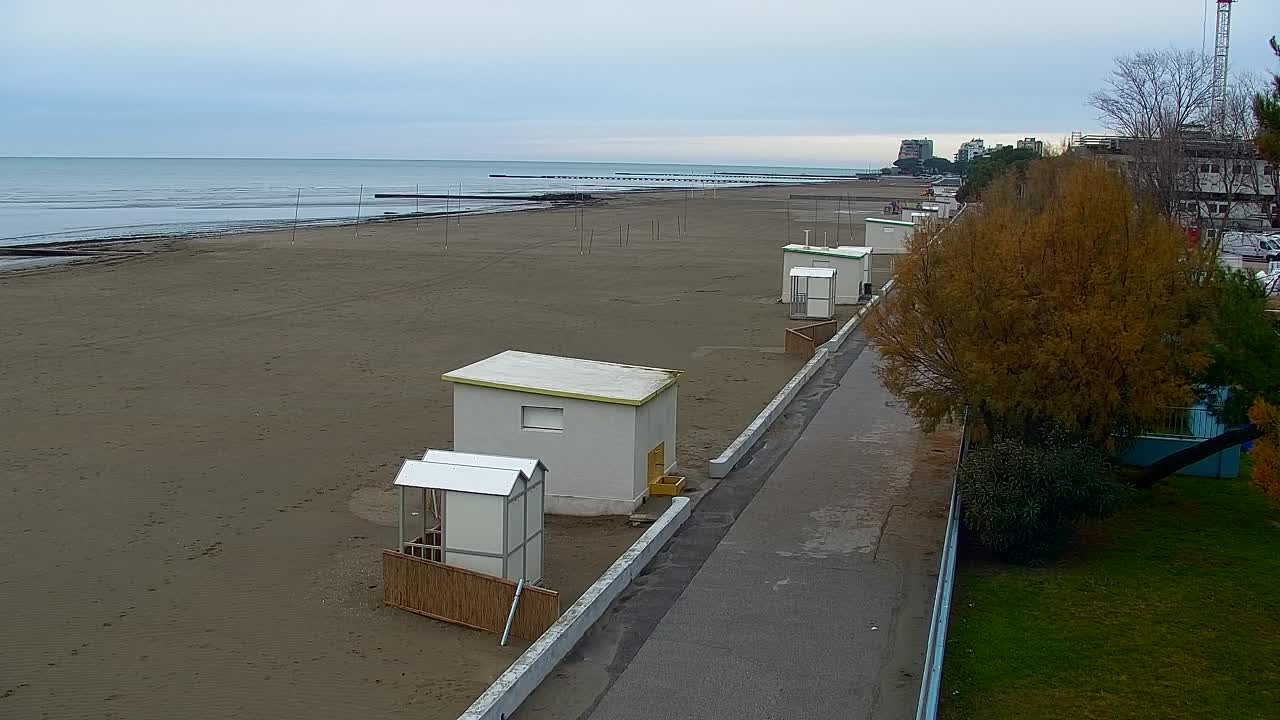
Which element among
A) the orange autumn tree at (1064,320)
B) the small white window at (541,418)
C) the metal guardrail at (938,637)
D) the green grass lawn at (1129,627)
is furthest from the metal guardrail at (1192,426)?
the small white window at (541,418)

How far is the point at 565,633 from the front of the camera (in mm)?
10703

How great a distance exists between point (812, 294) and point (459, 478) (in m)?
22.2

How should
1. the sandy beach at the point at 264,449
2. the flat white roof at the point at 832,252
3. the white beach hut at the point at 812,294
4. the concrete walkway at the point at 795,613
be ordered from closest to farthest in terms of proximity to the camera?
the concrete walkway at the point at 795,613, the sandy beach at the point at 264,449, the white beach hut at the point at 812,294, the flat white roof at the point at 832,252

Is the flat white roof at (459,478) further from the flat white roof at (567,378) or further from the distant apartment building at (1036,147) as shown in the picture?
the distant apartment building at (1036,147)

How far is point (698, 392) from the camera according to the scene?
76.5ft

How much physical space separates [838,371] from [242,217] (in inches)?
2666

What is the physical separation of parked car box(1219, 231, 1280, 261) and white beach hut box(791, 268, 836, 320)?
20.9 metres

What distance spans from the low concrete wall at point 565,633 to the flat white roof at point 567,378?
5.78 ft

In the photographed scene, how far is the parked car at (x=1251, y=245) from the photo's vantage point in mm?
45781

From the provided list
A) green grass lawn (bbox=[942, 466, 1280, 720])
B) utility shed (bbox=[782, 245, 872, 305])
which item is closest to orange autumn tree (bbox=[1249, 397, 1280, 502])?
green grass lawn (bbox=[942, 466, 1280, 720])

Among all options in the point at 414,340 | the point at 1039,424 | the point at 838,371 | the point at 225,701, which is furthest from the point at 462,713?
the point at 414,340

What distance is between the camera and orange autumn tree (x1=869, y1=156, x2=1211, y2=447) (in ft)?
45.8

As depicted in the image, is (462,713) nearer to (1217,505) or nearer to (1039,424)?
(1039,424)

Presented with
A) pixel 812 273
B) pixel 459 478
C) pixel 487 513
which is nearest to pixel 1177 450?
pixel 487 513
